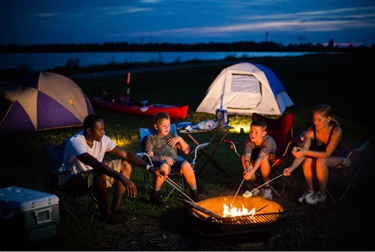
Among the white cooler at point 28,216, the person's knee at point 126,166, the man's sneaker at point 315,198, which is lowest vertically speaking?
the man's sneaker at point 315,198

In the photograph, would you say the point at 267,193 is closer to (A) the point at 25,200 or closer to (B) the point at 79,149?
(B) the point at 79,149

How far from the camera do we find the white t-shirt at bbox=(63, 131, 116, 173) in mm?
4074

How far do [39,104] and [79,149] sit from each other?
526 cm

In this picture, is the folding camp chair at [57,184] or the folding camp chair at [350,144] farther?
the folding camp chair at [350,144]

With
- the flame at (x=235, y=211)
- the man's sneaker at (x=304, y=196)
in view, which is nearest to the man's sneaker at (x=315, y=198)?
the man's sneaker at (x=304, y=196)

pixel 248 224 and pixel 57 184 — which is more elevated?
pixel 57 184

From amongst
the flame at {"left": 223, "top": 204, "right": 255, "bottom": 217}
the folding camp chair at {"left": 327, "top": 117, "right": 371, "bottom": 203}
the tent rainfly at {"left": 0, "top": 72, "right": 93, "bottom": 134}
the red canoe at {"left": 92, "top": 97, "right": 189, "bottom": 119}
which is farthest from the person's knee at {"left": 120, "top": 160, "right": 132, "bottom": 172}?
the red canoe at {"left": 92, "top": 97, "right": 189, "bottom": 119}

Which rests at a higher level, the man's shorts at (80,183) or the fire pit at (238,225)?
the man's shorts at (80,183)

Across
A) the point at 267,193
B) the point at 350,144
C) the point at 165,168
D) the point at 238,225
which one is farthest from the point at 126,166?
the point at 350,144

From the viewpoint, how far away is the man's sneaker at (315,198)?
467cm

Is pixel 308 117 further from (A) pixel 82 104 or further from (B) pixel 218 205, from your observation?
(B) pixel 218 205

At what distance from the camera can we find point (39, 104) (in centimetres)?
888

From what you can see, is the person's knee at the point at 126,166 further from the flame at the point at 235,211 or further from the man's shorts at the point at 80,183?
the flame at the point at 235,211

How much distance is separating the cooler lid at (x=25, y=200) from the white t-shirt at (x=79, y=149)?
0.48m
